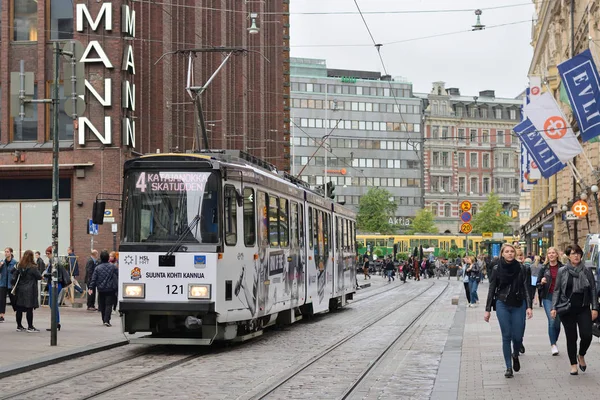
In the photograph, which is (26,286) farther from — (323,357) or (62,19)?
(62,19)

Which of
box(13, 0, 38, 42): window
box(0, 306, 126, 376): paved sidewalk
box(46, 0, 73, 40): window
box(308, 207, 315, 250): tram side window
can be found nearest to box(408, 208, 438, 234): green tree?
box(46, 0, 73, 40): window

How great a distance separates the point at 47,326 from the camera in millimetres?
23438

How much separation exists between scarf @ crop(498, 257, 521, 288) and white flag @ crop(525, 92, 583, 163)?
2362 cm

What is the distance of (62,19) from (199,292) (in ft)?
83.0

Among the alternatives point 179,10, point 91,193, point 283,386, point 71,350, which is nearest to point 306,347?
point 71,350

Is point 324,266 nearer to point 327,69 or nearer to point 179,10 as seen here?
point 179,10

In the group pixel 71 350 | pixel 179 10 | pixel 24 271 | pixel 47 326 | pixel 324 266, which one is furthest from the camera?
pixel 179 10

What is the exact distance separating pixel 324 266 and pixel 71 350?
1107 cm

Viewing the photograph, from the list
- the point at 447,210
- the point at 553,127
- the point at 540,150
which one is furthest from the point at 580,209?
the point at 447,210

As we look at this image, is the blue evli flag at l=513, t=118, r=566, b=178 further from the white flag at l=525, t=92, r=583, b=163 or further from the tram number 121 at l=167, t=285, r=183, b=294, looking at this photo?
the tram number 121 at l=167, t=285, r=183, b=294

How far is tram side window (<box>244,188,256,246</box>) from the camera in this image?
19.0 metres

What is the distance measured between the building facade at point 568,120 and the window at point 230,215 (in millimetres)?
20230

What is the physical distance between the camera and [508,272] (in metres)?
13.8

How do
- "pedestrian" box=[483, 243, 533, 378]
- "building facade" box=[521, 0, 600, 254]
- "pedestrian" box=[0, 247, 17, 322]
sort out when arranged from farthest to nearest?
"building facade" box=[521, 0, 600, 254], "pedestrian" box=[0, 247, 17, 322], "pedestrian" box=[483, 243, 533, 378]
